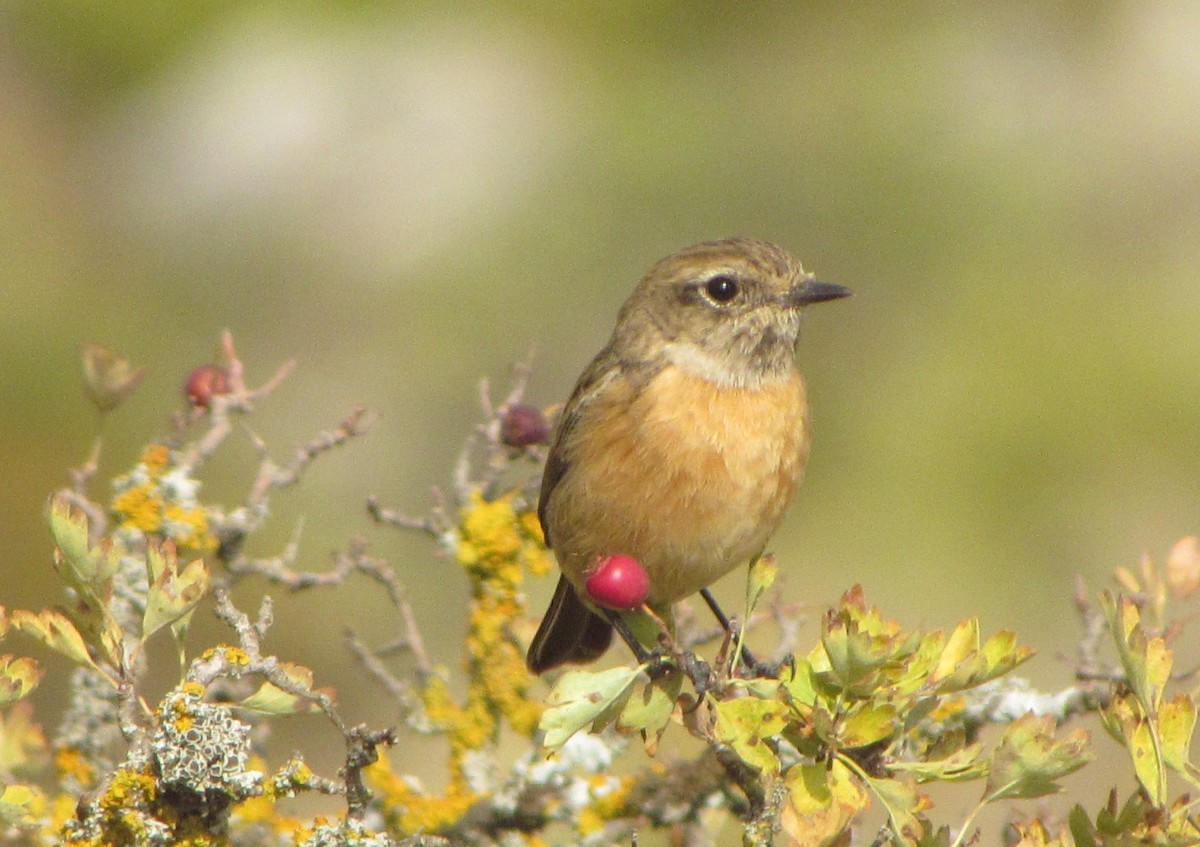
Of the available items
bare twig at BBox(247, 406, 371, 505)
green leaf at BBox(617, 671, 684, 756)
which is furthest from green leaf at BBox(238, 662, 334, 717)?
bare twig at BBox(247, 406, 371, 505)

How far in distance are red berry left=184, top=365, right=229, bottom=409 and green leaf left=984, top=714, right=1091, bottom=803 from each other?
66.5 inches

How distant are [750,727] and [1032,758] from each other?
367mm

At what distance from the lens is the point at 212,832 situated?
6.79ft

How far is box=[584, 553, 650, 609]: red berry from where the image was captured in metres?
2.41

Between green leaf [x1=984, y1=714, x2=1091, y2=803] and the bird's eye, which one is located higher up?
the bird's eye

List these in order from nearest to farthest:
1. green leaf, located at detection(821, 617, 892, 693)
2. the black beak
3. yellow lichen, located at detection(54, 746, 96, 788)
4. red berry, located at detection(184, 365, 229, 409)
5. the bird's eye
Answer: green leaf, located at detection(821, 617, 892, 693) → yellow lichen, located at detection(54, 746, 96, 788) → red berry, located at detection(184, 365, 229, 409) → the black beak → the bird's eye

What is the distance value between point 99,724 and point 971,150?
7.13 metres

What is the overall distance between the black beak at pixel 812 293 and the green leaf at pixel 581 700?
1786mm

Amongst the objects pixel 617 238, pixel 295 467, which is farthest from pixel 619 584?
pixel 617 238

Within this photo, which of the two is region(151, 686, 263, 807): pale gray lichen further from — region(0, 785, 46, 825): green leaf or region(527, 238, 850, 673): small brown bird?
region(527, 238, 850, 673): small brown bird

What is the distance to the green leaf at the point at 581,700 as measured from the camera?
6.68ft

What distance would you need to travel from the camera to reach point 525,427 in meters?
3.06

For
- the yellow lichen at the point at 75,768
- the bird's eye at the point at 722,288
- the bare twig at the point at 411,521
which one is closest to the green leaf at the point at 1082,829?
the bare twig at the point at 411,521

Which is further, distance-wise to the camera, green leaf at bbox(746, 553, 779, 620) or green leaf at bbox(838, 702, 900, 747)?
green leaf at bbox(746, 553, 779, 620)
